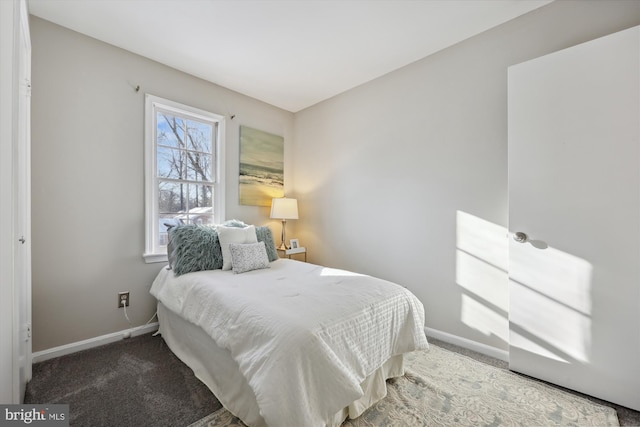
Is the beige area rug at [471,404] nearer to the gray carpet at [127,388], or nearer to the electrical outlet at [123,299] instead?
the gray carpet at [127,388]

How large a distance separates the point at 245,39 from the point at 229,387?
2594 millimetres

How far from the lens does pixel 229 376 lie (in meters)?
1.59

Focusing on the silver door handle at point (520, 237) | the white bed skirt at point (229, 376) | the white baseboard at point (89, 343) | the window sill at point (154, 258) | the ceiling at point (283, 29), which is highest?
the ceiling at point (283, 29)

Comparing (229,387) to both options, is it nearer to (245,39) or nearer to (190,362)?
(190,362)

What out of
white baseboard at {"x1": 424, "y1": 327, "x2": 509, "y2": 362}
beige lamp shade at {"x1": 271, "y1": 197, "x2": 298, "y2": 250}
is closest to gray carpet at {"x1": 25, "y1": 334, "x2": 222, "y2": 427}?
beige lamp shade at {"x1": 271, "y1": 197, "x2": 298, "y2": 250}

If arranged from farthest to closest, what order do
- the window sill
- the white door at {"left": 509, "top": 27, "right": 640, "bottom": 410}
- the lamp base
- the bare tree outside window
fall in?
the lamp base
the bare tree outside window
the window sill
the white door at {"left": 509, "top": 27, "right": 640, "bottom": 410}

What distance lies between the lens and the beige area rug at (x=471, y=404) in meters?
1.50

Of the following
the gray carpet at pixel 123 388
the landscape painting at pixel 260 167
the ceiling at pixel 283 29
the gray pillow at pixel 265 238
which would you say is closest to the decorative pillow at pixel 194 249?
the gray pillow at pixel 265 238

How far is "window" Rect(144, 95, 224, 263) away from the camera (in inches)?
105

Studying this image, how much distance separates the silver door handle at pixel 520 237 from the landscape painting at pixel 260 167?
2.67 m

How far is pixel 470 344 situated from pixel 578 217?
1.28 m

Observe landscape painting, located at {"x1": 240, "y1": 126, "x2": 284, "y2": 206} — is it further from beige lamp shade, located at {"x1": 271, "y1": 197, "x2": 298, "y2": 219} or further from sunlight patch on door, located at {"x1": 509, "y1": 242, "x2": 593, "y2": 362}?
sunlight patch on door, located at {"x1": 509, "y1": 242, "x2": 593, "y2": 362}

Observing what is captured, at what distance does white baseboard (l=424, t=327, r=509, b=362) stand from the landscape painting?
2.39 meters

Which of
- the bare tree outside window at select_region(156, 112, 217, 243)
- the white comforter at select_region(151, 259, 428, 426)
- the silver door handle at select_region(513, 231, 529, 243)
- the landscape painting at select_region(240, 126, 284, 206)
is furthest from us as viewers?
the landscape painting at select_region(240, 126, 284, 206)
